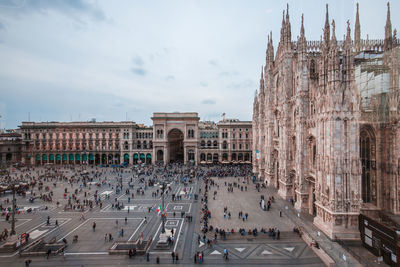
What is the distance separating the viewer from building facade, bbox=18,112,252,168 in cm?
8344

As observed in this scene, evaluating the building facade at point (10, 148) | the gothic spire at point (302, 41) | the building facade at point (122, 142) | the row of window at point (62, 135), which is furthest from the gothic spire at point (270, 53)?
the building facade at point (10, 148)

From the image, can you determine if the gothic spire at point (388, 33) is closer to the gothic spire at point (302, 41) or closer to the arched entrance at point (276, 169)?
the gothic spire at point (302, 41)

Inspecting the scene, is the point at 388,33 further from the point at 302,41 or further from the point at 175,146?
the point at 175,146

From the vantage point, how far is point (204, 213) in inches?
1122

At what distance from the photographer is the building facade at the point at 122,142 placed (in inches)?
3285

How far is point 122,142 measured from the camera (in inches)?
3425

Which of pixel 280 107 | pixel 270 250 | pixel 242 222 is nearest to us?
pixel 270 250

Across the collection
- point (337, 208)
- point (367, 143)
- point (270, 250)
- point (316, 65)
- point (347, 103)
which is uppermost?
point (316, 65)

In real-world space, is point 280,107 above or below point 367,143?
above

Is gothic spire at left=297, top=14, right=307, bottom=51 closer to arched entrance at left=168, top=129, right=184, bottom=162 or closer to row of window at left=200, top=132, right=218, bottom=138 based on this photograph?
row of window at left=200, top=132, right=218, bottom=138

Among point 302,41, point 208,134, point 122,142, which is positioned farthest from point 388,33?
point 122,142

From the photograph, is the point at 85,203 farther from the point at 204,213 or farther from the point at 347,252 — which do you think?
the point at 347,252

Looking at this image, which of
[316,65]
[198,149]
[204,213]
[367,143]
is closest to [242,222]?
[204,213]

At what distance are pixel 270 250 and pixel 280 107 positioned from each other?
2452 cm
